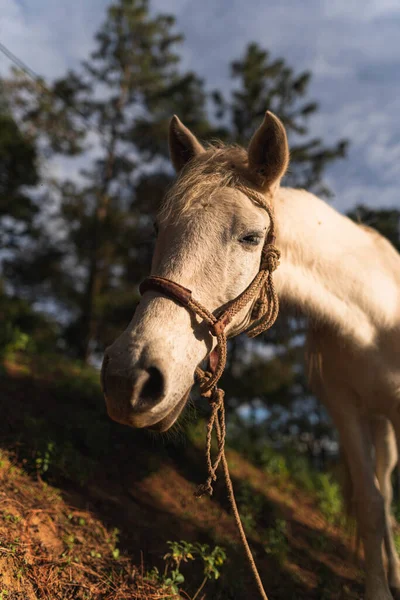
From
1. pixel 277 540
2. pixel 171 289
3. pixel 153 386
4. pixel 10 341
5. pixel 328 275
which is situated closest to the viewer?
pixel 153 386

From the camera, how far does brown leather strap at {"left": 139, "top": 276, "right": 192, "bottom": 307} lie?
178 cm

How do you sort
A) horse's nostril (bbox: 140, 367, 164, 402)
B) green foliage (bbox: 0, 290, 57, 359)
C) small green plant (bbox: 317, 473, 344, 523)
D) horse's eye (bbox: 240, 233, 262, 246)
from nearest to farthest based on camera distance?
horse's nostril (bbox: 140, 367, 164, 402)
horse's eye (bbox: 240, 233, 262, 246)
small green plant (bbox: 317, 473, 344, 523)
green foliage (bbox: 0, 290, 57, 359)

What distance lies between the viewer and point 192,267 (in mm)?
1922

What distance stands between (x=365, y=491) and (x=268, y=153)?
8.23 ft

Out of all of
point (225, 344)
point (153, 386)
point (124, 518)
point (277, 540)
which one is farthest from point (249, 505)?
point (153, 386)

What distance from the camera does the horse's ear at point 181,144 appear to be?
272 cm

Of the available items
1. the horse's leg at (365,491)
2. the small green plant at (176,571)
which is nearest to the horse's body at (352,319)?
the horse's leg at (365,491)

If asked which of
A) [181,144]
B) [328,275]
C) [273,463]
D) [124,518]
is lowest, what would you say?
[124,518]

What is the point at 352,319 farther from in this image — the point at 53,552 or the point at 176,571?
the point at 53,552

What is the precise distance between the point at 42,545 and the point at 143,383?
1394 mm

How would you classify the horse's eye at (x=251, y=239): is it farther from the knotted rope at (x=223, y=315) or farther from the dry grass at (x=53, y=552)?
the dry grass at (x=53, y=552)

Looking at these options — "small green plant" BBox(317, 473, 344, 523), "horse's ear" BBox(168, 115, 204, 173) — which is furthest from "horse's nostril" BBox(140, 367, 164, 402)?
"small green plant" BBox(317, 473, 344, 523)

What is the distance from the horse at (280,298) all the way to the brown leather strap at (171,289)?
0.09ft

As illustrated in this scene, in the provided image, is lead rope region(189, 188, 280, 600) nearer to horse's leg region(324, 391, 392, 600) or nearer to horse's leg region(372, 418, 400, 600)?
horse's leg region(324, 391, 392, 600)
